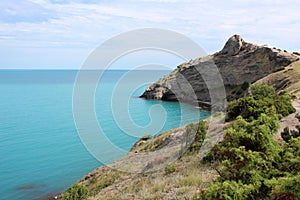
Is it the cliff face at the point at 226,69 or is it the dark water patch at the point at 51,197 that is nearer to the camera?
the dark water patch at the point at 51,197

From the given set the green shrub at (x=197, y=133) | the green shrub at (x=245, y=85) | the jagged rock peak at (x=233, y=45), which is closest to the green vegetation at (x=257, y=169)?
the green shrub at (x=197, y=133)

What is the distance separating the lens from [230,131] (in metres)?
11.5

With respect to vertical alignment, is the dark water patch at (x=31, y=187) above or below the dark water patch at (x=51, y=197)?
above

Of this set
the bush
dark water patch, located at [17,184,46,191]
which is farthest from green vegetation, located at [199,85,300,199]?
dark water patch, located at [17,184,46,191]

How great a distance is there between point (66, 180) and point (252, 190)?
28.4 meters

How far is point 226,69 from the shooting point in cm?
9144

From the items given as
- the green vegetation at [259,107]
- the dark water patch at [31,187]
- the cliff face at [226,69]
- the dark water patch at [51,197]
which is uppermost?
the cliff face at [226,69]

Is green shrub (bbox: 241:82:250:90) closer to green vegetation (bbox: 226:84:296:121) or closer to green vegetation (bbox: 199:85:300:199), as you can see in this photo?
green vegetation (bbox: 226:84:296:121)

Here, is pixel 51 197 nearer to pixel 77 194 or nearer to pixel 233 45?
pixel 77 194

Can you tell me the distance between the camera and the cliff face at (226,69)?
81.2 m

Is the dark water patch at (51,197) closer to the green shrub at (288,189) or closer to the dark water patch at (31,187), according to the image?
the dark water patch at (31,187)

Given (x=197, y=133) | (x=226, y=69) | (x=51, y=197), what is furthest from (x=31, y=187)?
(x=226, y=69)

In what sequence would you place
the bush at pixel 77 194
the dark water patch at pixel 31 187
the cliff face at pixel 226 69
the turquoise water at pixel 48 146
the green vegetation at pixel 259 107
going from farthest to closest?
the cliff face at pixel 226 69 → the turquoise water at pixel 48 146 → the dark water patch at pixel 31 187 → the green vegetation at pixel 259 107 → the bush at pixel 77 194

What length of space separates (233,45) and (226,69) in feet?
28.3
